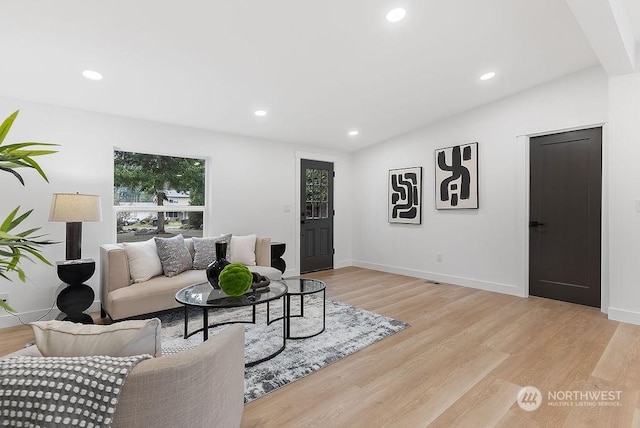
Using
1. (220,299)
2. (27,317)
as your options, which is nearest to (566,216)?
(220,299)

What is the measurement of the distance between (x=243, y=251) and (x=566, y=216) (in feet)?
13.1

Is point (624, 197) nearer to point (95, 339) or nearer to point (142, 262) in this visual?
point (95, 339)

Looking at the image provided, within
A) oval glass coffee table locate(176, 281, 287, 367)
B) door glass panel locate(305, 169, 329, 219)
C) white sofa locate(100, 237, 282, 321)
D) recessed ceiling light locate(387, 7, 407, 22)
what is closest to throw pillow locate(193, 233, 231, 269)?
white sofa locate(100, 237, 282, 321)

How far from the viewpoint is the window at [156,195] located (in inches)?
156

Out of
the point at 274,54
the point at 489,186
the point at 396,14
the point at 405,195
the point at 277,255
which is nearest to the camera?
the point at 396,14

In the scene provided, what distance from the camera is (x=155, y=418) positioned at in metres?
0.92

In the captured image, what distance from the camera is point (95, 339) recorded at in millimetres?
1038

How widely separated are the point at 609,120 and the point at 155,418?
14.9 feet

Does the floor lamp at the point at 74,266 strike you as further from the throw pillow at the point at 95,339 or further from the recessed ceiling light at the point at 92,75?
the throw pillow at the point at 95,339

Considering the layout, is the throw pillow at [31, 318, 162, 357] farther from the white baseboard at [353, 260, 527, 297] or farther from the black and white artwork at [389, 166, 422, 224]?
the black and white artwork at [389, 166, 422, 224]

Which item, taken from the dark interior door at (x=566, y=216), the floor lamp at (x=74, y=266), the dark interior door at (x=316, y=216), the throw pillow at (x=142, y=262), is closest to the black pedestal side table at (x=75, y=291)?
the floor lamp at (x=74, y=266)

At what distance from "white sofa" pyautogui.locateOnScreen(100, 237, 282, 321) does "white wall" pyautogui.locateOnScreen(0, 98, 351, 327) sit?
1.87ft

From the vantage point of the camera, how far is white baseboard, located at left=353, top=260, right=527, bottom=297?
428cm

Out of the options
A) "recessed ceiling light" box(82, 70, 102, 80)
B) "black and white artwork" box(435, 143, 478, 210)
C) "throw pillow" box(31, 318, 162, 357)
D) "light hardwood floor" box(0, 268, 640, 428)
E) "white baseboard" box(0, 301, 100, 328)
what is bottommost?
"light hardwood floor" box(0, 268, 640, 428)
